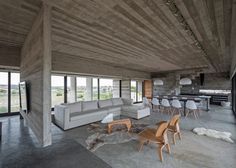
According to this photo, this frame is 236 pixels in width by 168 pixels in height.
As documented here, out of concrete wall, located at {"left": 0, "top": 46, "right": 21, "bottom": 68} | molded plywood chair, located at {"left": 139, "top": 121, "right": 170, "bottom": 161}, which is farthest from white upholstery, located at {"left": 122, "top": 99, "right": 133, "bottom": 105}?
concrete wall, located at {"left": 0, "top": 46, "right": 21, "bottom": 68}

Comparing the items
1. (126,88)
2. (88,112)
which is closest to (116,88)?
(126,88)

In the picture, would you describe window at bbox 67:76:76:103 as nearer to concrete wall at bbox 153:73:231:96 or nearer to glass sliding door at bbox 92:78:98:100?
glass sliding door at bbox 92:78:98:100

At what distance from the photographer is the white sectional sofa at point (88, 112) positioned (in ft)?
14.4

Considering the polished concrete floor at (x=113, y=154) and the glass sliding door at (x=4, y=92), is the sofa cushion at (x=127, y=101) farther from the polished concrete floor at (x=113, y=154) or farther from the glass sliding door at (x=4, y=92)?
the glass sliding door at (x=4, y=92)

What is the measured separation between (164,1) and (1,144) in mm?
4812

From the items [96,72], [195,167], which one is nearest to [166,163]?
[195,167]

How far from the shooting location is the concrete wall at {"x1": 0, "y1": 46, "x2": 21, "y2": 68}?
452 cm

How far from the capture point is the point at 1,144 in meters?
3.11

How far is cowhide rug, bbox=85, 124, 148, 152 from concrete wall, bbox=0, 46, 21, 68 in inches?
154

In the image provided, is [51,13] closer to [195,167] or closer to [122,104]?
[195,167]

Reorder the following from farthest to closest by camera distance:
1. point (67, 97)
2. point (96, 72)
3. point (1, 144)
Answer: point (67, 97) → point (96, 72) → point (1, 144)

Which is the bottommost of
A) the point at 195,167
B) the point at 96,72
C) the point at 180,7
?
the point at 195,167

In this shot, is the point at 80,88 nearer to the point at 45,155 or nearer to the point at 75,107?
the point at 75,107

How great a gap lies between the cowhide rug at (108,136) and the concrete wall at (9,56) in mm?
3913
